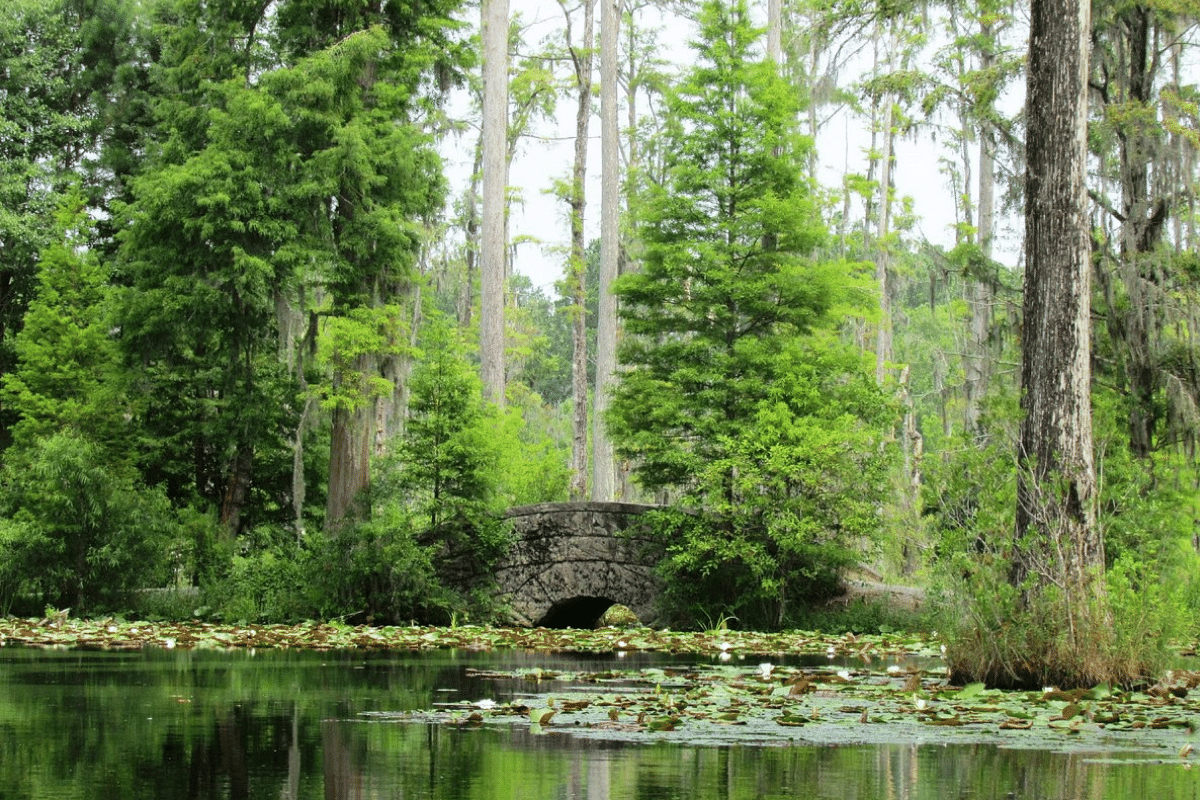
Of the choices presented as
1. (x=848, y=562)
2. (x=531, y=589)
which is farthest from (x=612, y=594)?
(x=848, y=562)

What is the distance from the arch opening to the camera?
791 inches

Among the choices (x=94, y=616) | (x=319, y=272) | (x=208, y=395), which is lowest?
(x=94, y=616)

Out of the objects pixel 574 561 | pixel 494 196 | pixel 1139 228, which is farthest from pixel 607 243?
pixel 1139 228

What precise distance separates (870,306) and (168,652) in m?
13.0

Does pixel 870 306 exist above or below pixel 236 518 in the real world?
above

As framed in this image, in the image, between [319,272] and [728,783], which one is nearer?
[728,783]

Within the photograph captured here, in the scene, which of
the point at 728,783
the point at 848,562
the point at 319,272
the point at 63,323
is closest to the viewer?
the point at 728,783

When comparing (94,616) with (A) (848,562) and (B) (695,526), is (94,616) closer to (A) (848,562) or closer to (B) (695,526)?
(B) (695,526)

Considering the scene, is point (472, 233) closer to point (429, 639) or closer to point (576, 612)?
point (576, 612)

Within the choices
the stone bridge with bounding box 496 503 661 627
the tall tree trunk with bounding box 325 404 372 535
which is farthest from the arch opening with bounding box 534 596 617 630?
the tall tree trunk with bounding box 325 404 372 535

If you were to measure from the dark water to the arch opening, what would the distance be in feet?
37.8

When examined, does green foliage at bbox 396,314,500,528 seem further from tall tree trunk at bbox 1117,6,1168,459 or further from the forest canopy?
tall tree trunk at bbox 1117,6,1168,459

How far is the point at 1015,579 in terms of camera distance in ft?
30.2

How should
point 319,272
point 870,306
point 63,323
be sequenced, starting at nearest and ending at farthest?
1. point 319,272
2. point 870,306
3. point 63,323
